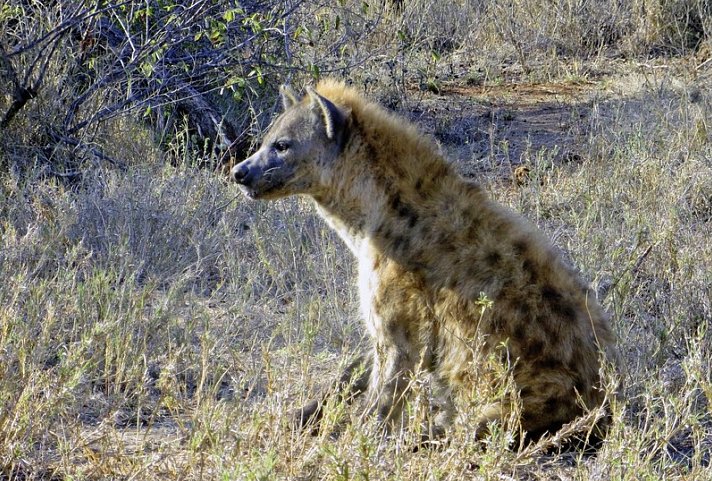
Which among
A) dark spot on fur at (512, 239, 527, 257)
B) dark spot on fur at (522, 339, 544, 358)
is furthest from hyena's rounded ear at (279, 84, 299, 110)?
dark spot on fur at (522, 339, 544, 358)

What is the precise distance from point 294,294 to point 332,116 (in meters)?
1.41

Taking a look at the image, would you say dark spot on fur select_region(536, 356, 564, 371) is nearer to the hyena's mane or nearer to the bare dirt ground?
the hyena's mane

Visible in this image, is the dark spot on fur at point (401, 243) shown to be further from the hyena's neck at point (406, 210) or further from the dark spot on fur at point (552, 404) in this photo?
the dark spot on fur at point (552, 404)

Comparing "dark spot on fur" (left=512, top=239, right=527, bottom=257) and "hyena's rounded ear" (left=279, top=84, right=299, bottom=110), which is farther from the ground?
"hyena's rounded ear" (left=279, top=84, right=299, bottom=110)

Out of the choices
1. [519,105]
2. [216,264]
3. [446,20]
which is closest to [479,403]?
[216,264]

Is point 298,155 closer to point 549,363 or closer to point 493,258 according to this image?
point 493,258

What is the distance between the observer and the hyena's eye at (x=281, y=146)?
15.3 feet

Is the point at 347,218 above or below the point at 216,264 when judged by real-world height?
above

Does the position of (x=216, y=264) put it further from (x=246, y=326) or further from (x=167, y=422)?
(x=167, y=422)

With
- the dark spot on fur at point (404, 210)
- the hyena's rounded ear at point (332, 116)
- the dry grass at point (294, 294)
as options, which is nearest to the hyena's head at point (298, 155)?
the hyena's rounded ear at point (332, 116)

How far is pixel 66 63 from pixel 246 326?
3204 millimetres

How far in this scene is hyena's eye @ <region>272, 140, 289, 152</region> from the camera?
4648 mm

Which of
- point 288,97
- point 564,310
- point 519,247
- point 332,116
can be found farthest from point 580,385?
point 288,97

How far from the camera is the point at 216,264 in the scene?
19.5 feet
